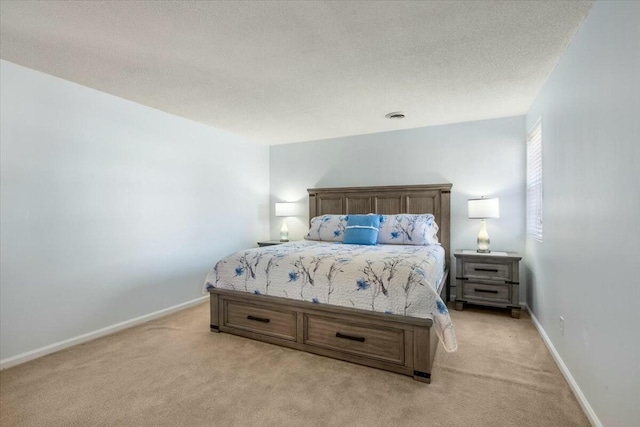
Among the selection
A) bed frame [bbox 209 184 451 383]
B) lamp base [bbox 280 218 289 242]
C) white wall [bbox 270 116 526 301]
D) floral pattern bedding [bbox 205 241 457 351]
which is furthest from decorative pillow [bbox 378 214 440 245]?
lamp base [bbox 280 218 289 242]

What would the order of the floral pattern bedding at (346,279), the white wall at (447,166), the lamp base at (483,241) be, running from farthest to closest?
1. the white wall at (447,166)
2. the lamp base at (483,241)
3. the floral pattern bedding at (346,279)

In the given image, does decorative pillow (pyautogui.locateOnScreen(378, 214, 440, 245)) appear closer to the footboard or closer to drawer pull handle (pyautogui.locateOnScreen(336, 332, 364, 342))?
the footboard

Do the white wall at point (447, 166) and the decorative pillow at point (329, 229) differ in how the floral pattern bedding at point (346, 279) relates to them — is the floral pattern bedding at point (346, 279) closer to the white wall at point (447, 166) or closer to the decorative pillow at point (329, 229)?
the decorative pillow at point (329, 229)

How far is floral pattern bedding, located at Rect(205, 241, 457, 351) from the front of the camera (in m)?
2.13

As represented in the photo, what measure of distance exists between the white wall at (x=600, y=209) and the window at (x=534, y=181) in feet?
2.15

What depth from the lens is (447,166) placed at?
413 cm

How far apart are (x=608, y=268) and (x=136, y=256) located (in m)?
3.80

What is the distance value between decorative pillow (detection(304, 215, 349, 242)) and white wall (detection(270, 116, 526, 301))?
0.82 meters

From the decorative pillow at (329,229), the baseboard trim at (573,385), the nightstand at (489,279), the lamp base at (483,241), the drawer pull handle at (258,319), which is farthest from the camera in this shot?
the decorative pillow at (329,229)

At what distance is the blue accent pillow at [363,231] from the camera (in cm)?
359

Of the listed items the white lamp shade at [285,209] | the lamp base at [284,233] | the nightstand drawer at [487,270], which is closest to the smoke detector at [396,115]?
the nightstand drawer at [487,270]

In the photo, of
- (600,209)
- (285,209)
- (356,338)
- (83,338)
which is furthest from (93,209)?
(600,209)

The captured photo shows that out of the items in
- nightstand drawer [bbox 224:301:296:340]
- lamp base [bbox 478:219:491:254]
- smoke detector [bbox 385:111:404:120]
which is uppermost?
smoke detector [bbox 385:111:404:120]

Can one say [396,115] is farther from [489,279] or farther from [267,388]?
[267,388]
